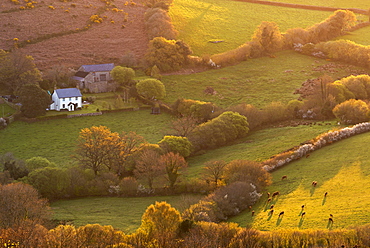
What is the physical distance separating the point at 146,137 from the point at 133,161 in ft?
60.2

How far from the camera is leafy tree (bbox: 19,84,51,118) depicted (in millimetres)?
102125

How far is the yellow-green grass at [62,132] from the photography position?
88938 mm

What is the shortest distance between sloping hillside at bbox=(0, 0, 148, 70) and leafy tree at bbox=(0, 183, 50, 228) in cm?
7701

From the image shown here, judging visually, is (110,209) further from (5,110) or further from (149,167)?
(5,110)

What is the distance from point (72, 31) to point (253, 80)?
57.8m

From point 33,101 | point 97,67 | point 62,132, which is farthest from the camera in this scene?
point 97,67

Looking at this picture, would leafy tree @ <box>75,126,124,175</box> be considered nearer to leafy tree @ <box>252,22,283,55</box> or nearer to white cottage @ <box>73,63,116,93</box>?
white cottage @ <box>73,63,116,93</box>

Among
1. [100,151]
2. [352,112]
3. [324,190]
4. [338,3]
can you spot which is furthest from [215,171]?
[338,3]

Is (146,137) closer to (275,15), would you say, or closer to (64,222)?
(64,222)

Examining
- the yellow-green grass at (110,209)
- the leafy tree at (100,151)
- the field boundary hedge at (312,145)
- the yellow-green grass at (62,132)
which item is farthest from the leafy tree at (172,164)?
the yellow-green grass at (62,132)

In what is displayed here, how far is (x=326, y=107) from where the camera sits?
99438mm

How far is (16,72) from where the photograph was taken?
4683 inches

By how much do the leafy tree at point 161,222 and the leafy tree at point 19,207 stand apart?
1205cm

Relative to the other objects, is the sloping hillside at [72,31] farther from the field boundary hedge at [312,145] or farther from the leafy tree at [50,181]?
the field boundary hedge at [312,145]
